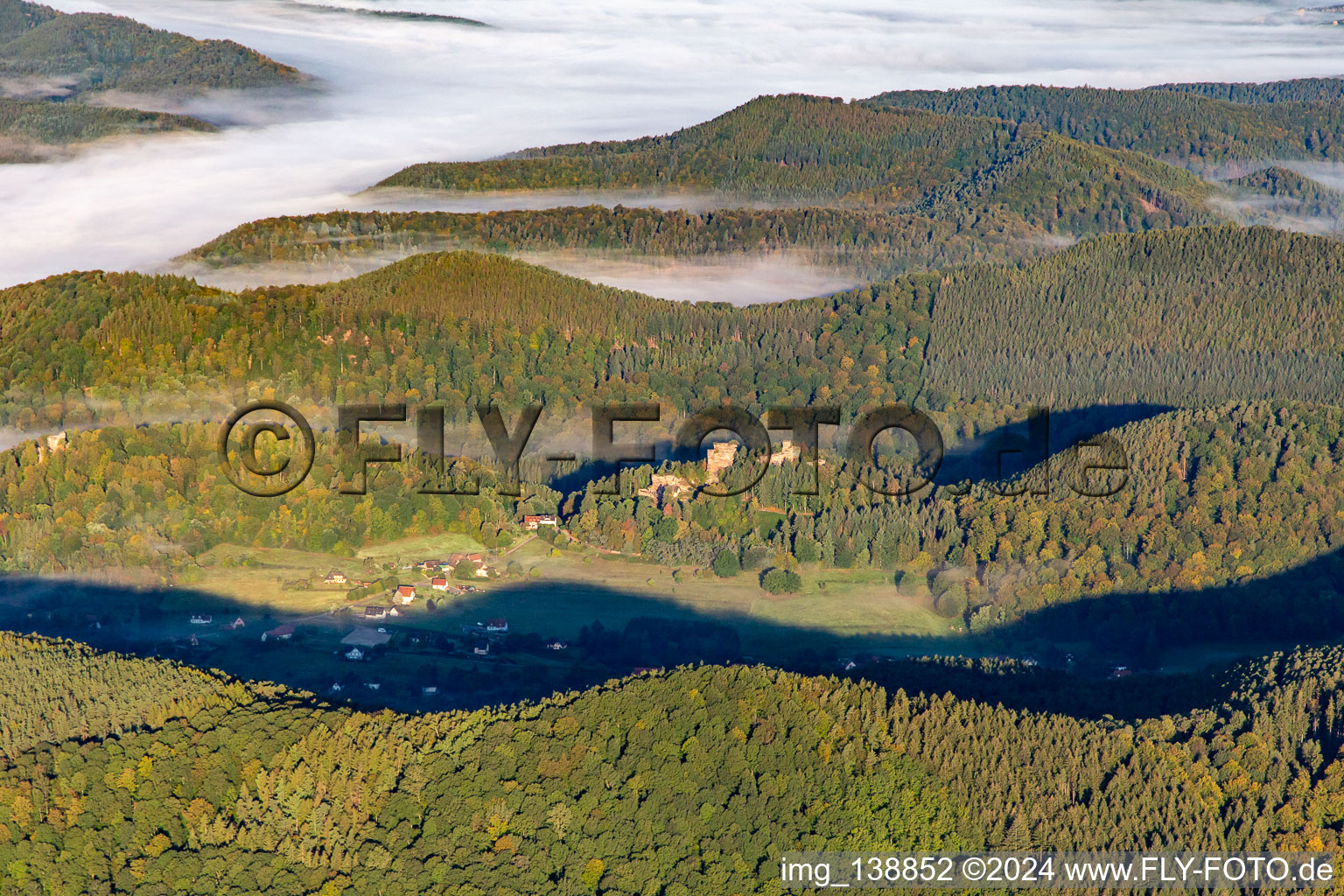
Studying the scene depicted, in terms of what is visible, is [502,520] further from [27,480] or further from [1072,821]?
[1072,821]

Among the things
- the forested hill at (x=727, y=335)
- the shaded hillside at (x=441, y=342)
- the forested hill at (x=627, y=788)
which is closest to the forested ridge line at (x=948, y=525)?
the shaded hillside at (x=441, y=342)

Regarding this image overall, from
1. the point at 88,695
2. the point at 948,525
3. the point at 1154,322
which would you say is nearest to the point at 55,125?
the point at 948,525

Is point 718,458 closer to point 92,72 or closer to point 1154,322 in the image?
point 1154,322

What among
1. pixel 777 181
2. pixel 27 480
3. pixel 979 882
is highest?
pixel 777 181

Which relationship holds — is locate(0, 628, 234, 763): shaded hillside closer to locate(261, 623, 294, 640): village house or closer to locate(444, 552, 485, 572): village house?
locate(261, 623, 294, 640): village house

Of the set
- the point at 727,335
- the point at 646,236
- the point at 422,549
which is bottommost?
the point at 422,549

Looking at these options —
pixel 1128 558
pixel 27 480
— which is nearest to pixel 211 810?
pixel 27 480
